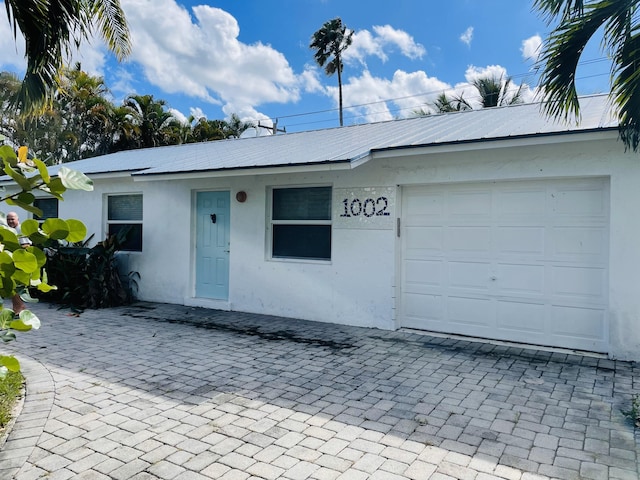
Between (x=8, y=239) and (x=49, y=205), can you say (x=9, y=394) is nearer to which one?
(x=8, y=239)

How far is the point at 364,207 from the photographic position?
7.79 metres

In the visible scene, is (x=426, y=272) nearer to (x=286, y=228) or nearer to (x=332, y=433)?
(x=286, y=228)

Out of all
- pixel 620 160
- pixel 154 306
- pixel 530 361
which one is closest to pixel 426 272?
pixel 530 361

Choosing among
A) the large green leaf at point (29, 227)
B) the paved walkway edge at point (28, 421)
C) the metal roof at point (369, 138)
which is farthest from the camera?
the metal roof at point (369, 138)

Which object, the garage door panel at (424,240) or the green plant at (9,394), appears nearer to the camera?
the green plant at (9,394)

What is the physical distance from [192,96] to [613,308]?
83.4 feet

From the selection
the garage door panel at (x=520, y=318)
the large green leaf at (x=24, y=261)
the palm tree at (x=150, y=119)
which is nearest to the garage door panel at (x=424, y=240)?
the garage door panel at (x=520, y=318)

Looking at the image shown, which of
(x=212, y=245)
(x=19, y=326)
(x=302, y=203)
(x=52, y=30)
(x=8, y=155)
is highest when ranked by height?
(x=52, y=30)

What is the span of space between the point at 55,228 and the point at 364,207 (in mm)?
6073

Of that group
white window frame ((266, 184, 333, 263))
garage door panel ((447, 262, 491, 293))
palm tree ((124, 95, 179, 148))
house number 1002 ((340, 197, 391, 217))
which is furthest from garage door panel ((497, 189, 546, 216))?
palm tree ((124, 95, 179, 148))

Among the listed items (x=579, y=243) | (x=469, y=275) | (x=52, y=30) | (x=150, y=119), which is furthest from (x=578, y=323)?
(x=150, y=119)

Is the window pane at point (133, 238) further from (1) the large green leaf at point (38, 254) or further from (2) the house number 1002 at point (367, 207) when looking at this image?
(1) the large green leaf at point (38, 254)

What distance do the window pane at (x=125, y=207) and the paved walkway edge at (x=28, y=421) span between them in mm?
5612

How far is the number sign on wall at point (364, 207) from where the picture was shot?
298 inches
